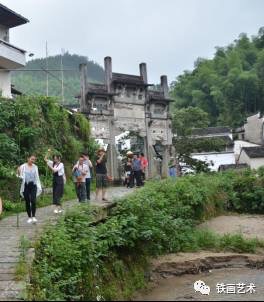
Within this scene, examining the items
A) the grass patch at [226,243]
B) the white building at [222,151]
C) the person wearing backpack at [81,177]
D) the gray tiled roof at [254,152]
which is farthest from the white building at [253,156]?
the person wearing backpack at [81,177]

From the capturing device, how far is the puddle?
34.7ft

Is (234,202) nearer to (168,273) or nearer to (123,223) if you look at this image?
(168,273)

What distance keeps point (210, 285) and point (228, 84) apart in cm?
5514

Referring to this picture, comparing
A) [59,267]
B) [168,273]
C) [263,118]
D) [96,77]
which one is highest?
[96,77]

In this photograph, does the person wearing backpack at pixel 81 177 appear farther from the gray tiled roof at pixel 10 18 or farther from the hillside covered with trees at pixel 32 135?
the gray tiled roof at pixel 10 18

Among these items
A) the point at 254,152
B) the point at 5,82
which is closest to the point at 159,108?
the point at 5,82

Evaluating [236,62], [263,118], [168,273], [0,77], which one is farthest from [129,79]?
[236,62]

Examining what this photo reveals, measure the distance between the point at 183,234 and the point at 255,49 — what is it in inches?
2447

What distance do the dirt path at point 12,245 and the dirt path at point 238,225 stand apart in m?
8.57

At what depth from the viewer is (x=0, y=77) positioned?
2812cm

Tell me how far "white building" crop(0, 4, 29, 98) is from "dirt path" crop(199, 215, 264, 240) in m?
13.3

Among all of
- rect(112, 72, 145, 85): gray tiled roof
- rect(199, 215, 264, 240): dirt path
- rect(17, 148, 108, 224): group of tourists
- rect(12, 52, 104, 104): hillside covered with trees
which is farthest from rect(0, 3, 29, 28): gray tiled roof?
rect(199, 215, 264, 240): dirt path

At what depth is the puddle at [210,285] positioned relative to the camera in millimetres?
10576

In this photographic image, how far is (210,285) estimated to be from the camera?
1250 cm
